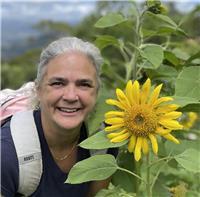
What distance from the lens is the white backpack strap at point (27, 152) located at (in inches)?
62.5

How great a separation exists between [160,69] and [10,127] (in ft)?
1.63

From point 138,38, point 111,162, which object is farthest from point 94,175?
point 138,38

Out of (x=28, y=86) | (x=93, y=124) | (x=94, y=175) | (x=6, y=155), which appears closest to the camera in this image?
(x=94, y=175)

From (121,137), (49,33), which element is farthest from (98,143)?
(49,33)

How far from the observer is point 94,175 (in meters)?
1.39

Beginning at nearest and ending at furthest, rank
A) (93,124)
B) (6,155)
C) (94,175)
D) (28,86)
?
(94,175), (6,155), (93,124), (28,86)

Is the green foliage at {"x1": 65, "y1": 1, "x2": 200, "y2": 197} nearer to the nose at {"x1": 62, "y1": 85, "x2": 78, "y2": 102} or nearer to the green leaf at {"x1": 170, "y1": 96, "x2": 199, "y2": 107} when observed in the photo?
the green leaf at {"x1": 170, "y1": 96, "x2": 199, "y2": 107}

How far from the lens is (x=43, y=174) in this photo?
168 centimetres

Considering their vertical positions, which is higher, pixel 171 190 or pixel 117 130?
pixel 117 130

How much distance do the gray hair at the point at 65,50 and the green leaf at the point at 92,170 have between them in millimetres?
390

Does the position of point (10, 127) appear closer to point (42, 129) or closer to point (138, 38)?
point (42, 129)

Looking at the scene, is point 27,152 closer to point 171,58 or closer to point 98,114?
point 98,114

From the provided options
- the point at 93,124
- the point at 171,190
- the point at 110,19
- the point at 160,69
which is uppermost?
the point at 110,19

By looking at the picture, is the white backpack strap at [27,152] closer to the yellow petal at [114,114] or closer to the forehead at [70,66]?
the forehead at [70,66]
